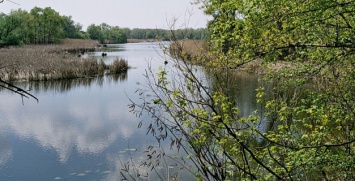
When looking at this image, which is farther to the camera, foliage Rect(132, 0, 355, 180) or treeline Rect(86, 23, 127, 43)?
treeline Rect(86, 23, 127, 43)

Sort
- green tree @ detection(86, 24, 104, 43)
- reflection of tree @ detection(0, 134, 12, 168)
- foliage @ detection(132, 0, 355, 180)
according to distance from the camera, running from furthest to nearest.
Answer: green tree @ detection(86, 24, 104, 43) < reflection of tree @ detection(0, 134, 12, 168) < foliage @ detection(132, 0, 355, 180)

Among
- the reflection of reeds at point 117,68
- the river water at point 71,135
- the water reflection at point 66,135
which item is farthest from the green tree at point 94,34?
the river water at point 71,135

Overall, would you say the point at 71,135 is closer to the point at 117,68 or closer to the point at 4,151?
the point at 4,151

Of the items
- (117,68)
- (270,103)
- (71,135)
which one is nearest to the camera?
(270,103)

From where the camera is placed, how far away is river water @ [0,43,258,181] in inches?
348

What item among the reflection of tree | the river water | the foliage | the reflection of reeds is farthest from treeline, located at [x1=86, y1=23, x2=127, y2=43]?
the foliage

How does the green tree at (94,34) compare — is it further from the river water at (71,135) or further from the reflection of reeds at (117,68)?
the river water at (71,135)

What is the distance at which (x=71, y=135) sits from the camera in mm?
11641

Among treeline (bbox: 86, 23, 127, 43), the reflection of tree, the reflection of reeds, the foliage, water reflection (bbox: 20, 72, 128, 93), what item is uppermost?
treeline (bbox: 86, 23, 127, 43)

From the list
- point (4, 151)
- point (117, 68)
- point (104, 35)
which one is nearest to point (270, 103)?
point (4, 151)

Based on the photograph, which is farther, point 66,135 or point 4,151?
point 66,135

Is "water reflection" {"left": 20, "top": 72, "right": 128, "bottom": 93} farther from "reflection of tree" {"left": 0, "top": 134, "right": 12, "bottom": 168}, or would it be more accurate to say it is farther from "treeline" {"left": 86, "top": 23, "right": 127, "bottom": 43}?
"treeline" {"left": 86, "top": 23, "right": 127, "bottom": 43}

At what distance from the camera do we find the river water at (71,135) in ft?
29.0

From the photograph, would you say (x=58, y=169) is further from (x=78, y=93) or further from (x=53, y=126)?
(x=78, y=93)
